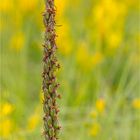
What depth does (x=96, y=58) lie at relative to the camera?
429 centimetres

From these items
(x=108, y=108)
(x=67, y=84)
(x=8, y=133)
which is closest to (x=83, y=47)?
(x=67, y=84)

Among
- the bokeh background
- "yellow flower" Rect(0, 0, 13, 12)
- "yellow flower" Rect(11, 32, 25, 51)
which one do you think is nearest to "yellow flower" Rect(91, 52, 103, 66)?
the bokeh background

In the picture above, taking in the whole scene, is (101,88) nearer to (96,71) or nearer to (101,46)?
(96,71)

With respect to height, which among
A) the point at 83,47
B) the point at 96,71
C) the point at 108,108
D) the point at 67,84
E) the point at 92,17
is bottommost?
the point at 108,108

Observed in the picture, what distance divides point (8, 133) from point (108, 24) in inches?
76.2

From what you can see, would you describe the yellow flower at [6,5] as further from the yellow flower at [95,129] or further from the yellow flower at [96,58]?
the yellow flower at [95,129]

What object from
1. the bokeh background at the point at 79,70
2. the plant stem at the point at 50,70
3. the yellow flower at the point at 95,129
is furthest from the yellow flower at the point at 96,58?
the plant stem at the point at 50,70

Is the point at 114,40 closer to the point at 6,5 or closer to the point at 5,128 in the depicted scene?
the point at 6,5

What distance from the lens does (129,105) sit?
3613 mm

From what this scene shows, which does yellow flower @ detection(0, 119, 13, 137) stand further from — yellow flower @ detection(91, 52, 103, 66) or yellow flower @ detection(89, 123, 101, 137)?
yellow flower @ detection(91, 52, 103, 66)

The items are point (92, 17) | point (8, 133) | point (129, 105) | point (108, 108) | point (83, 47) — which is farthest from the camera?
point (92, 17)

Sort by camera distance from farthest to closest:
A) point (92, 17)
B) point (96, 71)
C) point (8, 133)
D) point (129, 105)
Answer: point (92, 17), point (96, 71), point (129, 105), point (8, 133)

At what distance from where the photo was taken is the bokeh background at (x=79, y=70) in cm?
318

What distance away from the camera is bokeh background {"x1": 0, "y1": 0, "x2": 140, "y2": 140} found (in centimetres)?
318
